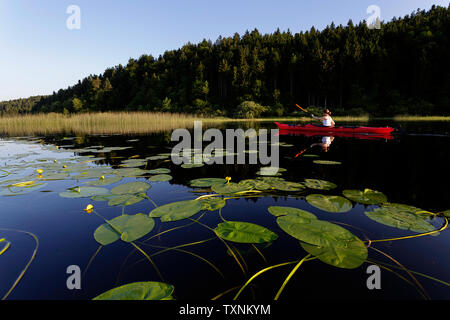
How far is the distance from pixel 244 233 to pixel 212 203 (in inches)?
30.2

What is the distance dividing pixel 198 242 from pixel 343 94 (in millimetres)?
47365

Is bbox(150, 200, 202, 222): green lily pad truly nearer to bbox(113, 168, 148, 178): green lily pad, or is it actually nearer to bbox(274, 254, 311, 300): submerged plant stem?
bbox(274, 254, 311, 300): submerged plant stem

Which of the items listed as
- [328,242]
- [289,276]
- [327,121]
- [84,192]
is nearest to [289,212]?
[328,242]

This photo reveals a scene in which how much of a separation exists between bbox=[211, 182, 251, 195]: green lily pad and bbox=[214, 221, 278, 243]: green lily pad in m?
0.88

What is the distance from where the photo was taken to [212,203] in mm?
2453

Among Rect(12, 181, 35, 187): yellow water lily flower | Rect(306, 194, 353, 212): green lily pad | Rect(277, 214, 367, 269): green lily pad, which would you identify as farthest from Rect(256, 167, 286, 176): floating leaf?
Rect(12, 181, 35, 187): yellow water lily flower

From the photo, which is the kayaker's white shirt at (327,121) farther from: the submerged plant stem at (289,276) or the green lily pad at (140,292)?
the green lily pad at (140,292)

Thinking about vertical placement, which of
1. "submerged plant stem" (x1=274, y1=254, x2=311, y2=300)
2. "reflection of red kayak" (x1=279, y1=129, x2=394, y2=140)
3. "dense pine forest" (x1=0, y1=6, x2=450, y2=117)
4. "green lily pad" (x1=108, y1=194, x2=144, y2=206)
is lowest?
"submerged plant stem" (x1=274, y1=254, x2=311, y2=300)

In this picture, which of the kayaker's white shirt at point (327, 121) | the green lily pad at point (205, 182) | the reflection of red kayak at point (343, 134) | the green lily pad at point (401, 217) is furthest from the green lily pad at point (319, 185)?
the kayaker's white shirt at point (327, 121)

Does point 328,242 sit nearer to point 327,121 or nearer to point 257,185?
point 257,185

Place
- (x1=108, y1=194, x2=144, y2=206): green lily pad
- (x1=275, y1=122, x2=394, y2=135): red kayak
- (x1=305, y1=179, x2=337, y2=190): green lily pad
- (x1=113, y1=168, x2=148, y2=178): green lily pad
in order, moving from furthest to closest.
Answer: (x1=275, y1=122, x2=394, y2=135): red kayak < (x1=113, y1=168, x2=148, y2=178): green lily pad < (x1=305, y1=179, x2=337, y2=190): green lily pad < (x1=108, y1=194, x2=144, y2=206): green lily pad

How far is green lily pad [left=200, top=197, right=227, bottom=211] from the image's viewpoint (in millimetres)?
2338

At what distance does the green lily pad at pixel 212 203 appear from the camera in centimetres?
234

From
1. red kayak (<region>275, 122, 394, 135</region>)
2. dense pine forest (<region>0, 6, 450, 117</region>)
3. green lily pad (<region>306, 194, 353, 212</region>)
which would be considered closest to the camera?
green lily pad (<region>306, 194, 353, 212</region>)
